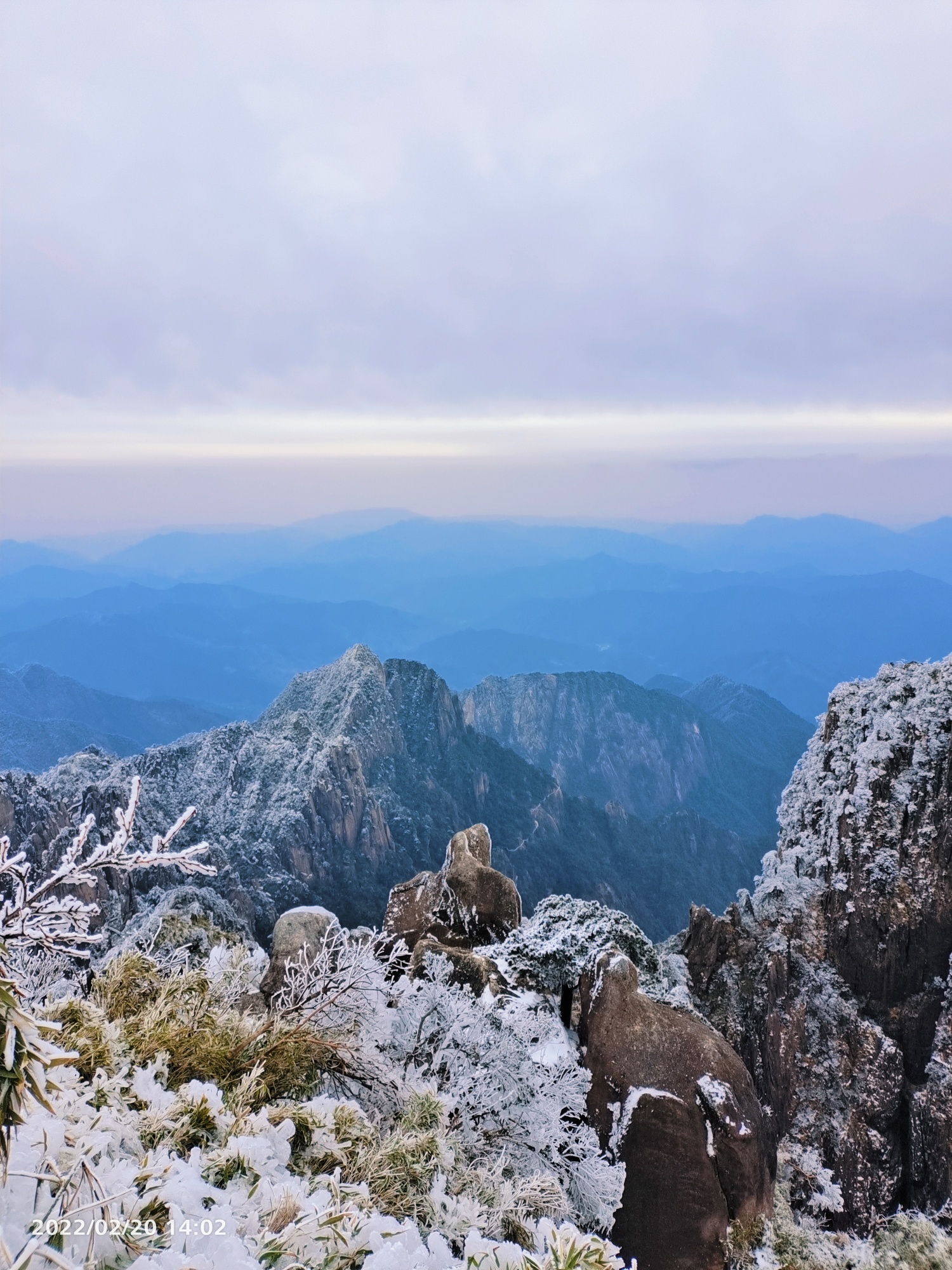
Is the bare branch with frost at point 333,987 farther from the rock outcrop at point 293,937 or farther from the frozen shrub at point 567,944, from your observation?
the frozen shrub at point 567,944

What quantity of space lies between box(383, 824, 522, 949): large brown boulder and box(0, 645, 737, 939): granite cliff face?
72.1ft

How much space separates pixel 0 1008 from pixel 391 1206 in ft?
15.2

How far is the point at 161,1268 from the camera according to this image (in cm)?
280

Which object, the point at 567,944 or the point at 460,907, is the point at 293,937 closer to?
the point at 460,907

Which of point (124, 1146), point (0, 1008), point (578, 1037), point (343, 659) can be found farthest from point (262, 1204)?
point (343, 659)

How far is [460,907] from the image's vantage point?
53.7 ft

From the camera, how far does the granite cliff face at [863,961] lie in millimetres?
16812

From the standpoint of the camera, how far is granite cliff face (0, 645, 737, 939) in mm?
48812

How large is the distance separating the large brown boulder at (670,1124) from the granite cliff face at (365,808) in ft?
92.9

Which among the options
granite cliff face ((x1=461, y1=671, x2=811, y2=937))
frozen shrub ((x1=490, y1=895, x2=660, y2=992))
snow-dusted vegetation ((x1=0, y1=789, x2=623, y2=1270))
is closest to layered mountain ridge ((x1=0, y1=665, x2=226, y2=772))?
granite cliff face ((x1=461, y1=671, x2=811, y2=937))

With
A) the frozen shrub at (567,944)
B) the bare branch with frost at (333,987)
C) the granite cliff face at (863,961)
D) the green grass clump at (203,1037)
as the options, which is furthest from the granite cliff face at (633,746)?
the green grass clump at (203,1037)

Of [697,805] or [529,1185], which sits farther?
[697,805]

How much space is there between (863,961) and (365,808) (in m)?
48.7

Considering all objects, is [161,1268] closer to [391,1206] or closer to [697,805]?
[391,1206]
